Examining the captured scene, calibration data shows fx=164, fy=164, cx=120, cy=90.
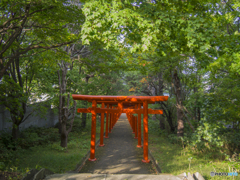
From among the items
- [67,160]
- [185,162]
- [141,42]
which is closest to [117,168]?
[67,160]

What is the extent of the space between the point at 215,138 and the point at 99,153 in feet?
19.1

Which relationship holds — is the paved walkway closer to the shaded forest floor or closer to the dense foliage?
Answer: the shaded forest floor

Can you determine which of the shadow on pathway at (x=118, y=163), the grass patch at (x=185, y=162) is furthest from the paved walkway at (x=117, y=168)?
the grass patch at (x=185, y=162)

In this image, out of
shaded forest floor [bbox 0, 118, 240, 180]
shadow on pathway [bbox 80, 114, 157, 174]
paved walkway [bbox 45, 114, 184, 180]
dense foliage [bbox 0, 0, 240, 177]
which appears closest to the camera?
dense foliage [bbox 0, 0, 240, 177]

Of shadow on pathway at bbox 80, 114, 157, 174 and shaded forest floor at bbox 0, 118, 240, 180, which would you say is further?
shadow on pathway at bbox 80, 114, 157, 174

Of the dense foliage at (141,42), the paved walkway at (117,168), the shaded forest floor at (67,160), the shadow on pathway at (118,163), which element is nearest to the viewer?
the dense foliage at (141,42)

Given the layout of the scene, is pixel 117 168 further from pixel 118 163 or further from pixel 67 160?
pixel 67 160

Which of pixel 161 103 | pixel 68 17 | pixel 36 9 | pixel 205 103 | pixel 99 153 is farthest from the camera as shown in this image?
pixel 161 103

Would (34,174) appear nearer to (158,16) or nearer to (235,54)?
(158,16)

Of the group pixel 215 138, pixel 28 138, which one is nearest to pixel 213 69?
pixel 215 138

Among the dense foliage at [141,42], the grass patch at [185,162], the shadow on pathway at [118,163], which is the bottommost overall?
the shadow on pathway at [118,163]

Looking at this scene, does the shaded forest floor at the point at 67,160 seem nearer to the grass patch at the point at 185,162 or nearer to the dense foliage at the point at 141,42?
the grass patch at the point at 185,162

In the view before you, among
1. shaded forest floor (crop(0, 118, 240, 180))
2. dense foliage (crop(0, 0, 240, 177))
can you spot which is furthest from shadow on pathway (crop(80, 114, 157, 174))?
dense foliage (crop(0, 0, 240, 177))

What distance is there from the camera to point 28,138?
10.1m
